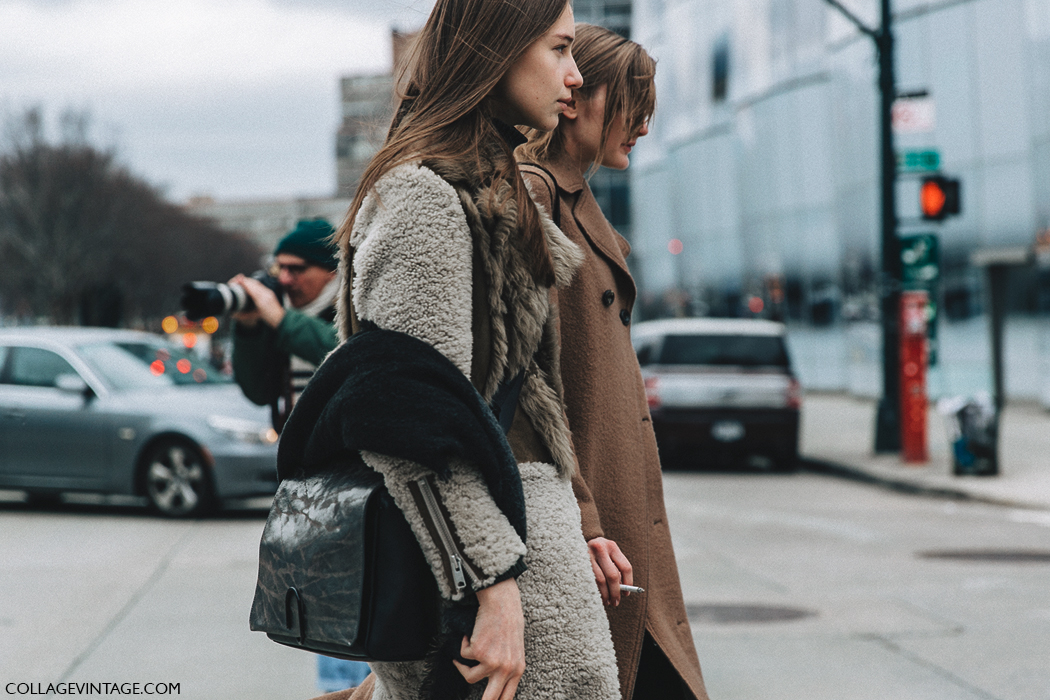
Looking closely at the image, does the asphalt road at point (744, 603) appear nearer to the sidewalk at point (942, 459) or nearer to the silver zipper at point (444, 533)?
the sidewalk at point (942, 459)

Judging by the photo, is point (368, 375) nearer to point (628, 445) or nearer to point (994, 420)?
point (628, 445)

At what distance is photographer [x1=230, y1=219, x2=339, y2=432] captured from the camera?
3658 mm

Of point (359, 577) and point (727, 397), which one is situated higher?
point (359, 577)

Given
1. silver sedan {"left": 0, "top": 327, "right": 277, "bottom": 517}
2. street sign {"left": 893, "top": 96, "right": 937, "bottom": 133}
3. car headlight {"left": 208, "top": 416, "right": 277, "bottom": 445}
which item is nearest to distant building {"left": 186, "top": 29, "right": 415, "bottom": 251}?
car headlight {"left": 208, "top": 416, "right": 277, "bottom": 445}

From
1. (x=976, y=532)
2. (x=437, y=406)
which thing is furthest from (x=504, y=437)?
(x=976, y=532)

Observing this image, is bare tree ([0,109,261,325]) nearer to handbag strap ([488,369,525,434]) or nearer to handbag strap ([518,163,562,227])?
handbag strap ([518,163,562,227])

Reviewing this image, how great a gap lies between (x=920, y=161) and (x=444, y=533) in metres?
13.7

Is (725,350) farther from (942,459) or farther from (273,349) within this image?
(273,349)

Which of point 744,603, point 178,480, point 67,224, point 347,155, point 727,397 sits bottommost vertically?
point 744,603

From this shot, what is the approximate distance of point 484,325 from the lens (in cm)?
187

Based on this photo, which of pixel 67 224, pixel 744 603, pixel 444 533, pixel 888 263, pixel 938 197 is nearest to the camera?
pixel 444 533

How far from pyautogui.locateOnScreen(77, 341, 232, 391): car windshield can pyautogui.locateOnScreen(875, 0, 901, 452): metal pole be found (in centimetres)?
791

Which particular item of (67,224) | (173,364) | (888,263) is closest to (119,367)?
(173,364)

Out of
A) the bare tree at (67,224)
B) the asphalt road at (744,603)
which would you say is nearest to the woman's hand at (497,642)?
the asphalt road at (744,603)
